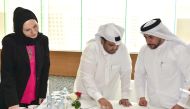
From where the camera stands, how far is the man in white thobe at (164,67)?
2564 mm

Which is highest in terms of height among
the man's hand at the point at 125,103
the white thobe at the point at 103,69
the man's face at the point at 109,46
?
the man's face at the point at 109,46

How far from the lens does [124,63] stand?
2.90 metres

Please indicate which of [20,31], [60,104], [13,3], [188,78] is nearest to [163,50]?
[188,78]

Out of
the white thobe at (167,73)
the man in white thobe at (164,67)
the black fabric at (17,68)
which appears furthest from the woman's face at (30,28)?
the white thobe at (167,73)

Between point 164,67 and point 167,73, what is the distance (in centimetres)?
6

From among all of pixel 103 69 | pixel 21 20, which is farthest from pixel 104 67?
pixel 21 20

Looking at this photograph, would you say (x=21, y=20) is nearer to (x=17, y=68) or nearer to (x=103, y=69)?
(x=17, y=68)

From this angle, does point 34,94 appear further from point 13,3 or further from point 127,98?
point 13,3

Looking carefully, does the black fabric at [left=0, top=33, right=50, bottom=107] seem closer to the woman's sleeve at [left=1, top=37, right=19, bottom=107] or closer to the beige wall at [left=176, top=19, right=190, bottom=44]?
the woman's sleeve at [left=1, top=37, right=19, bottom=107]

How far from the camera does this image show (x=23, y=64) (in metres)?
2.52

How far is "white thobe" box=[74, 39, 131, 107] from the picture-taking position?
2.82 metres

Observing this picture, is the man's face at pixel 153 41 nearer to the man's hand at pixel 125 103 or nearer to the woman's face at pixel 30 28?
the man's hand at pixel 125 103

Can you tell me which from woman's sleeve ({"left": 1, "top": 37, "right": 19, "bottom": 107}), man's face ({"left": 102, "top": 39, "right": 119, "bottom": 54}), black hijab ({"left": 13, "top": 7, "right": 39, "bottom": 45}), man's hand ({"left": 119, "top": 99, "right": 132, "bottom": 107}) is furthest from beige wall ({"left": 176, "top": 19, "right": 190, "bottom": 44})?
woman's sleeve ({"left": 1, "top": 37, "right": 19, "bottom": 107})

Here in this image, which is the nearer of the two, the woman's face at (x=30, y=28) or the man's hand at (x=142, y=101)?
the woman's face at (x=30, y=28)
